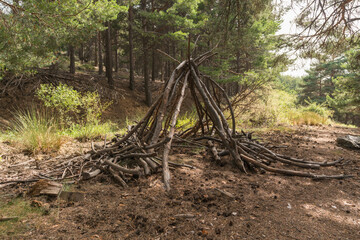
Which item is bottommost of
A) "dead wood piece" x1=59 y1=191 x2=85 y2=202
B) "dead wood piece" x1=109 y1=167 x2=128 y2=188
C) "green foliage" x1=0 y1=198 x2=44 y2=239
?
"green foliage" x1=0 y1=198 x2=44 y2=239

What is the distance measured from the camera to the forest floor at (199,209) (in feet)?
5.33

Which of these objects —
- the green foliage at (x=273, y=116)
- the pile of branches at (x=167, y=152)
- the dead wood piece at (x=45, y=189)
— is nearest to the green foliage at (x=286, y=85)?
the green foliage at (x=273, y=116)

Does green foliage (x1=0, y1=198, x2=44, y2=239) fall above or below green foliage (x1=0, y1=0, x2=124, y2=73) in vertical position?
below

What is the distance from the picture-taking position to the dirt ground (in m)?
1.63

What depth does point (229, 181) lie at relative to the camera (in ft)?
8.82

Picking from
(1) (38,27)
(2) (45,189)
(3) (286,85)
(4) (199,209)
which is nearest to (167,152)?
(4) (199,209)

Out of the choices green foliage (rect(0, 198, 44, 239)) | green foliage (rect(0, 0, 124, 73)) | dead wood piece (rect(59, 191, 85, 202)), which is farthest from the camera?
green foliage (rect(0, 0, 124, 73))

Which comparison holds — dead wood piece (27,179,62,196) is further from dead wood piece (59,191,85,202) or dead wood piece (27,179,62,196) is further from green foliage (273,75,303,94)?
green foliage (273,75,303,94)

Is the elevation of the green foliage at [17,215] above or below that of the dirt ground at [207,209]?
below

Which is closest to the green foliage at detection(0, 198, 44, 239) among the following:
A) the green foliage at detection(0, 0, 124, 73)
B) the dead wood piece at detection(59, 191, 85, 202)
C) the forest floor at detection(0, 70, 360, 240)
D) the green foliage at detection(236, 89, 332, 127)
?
the forest floor at detection(0, 70, 360, 240)

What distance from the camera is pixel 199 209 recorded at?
197 centimetres

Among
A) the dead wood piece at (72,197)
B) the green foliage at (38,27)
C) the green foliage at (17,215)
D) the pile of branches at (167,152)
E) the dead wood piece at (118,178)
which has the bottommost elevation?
the green foliage at (17,215)

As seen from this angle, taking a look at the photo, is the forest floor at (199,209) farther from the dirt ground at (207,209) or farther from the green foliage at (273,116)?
the green foliage at (273,116)

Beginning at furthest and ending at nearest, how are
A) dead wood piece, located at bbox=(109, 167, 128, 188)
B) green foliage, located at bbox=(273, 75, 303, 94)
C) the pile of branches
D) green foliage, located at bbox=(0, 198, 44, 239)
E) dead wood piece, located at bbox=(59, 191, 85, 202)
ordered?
green foliage, located at bbox=(273, 75, 303, 94) < the pile of branches < dead wood piece, located at bbox=(109, 167, 128, 188) < dead wood piece, located at bbox=(59, 191, 85, 202) < green foliage, located at bbox=(0, 198, 44, 239)
